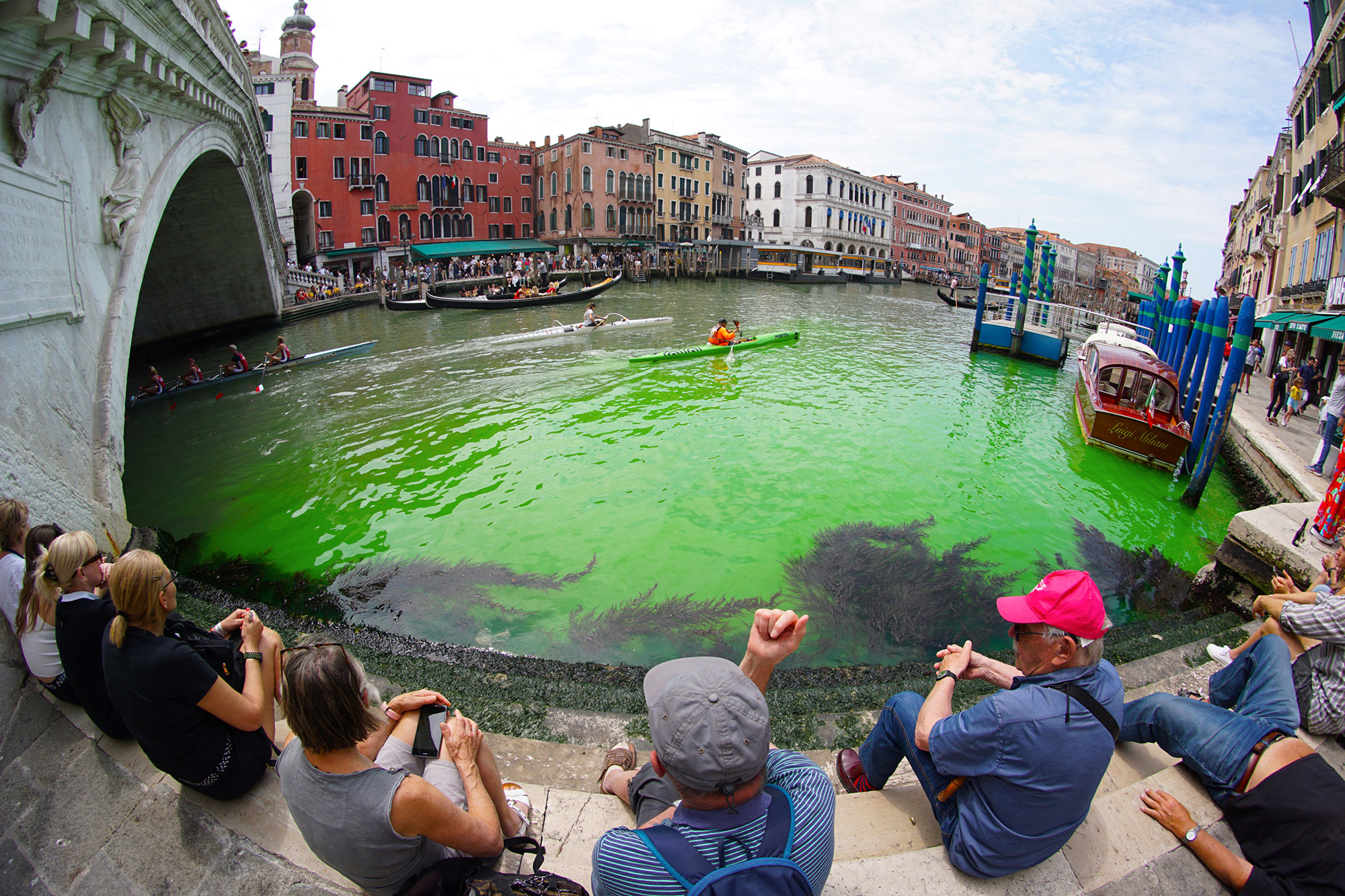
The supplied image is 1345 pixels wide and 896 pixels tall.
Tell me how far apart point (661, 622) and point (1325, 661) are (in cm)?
437

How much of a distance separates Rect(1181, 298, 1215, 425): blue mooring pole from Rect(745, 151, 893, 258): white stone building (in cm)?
5878

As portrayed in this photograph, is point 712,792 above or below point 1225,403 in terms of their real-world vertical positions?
below

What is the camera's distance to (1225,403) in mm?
8531

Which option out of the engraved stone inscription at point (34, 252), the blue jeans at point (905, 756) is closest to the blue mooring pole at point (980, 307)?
the blue jeans at point (905, 756)

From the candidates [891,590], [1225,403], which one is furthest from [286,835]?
[1225,403]

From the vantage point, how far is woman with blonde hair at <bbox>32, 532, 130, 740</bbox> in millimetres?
2701

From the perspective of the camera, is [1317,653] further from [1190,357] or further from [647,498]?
[1190,357]

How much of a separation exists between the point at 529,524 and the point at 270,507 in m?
3.53

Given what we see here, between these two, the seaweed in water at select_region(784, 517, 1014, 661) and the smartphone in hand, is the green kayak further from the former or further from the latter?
the smartphone in hand

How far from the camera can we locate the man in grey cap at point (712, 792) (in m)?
1.48

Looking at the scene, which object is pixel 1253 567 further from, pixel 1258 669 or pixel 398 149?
pixel 398 149

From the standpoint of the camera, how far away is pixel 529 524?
783 cm

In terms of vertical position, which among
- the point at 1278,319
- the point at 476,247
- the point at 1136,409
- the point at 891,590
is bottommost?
the point at 891,590

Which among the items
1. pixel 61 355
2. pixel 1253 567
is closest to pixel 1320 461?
pixel 1253 567
